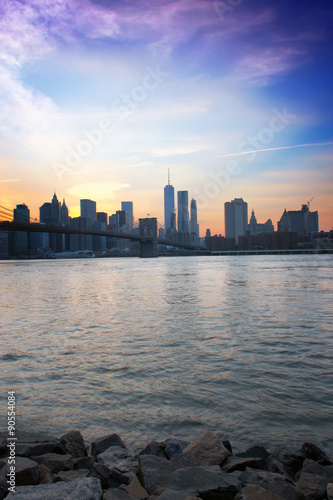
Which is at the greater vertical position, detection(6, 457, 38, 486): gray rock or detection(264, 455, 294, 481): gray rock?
detection(6, 457, 38, 486): gray rock

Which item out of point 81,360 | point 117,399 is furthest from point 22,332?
point 117,399

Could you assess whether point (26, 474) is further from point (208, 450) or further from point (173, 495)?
point (208, 450)

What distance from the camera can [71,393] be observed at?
6734 millimetres

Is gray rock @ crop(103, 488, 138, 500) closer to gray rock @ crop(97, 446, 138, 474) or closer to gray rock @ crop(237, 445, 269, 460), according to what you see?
gray rock @ crop(97, 446, 138, 474)

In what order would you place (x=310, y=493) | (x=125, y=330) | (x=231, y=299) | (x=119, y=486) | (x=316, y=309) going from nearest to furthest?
(x=310, y=493), (x=119, y=486), (x=125, y=330), (x=316, y=309), (x=231, y=299)

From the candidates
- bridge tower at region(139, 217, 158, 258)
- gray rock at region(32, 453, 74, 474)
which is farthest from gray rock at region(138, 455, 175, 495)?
bridge tower at region(139, 217, 158, 258)

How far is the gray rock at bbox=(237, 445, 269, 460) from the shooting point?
432 cm

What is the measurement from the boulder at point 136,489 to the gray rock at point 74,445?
104cm

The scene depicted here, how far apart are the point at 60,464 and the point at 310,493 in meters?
2.42

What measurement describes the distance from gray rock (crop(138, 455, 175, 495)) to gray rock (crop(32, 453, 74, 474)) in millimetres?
799

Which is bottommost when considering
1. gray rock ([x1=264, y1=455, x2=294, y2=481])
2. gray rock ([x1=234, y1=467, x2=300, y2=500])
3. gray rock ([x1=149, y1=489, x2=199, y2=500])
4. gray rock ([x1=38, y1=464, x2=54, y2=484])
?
gray rock ([x1=264, y1=455, x2=294, y2=481])

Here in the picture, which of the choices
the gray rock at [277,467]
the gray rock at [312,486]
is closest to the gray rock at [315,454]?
the gray rock at [277,467]

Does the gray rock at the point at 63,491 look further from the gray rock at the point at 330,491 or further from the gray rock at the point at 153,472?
the gray rock at the point at 330,491

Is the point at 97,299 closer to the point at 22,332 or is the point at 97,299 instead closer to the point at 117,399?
the point at 22,332
